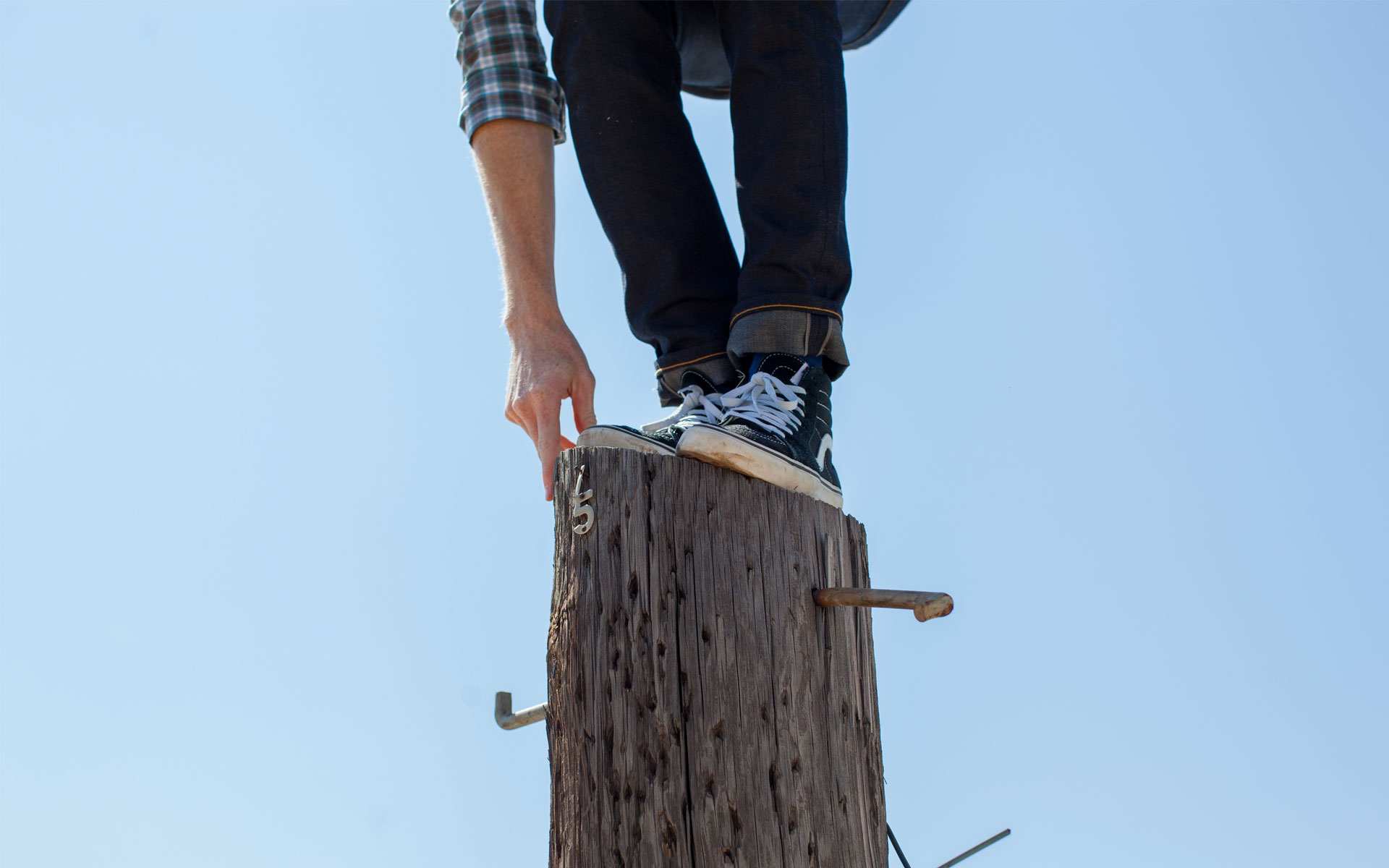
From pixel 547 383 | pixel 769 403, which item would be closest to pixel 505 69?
pixel 547 383

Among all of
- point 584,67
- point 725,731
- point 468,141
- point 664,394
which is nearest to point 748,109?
point 584,67

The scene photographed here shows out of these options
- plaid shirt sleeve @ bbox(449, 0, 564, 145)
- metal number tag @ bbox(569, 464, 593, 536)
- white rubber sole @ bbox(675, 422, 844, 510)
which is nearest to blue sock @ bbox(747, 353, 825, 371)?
white rubber sole @ bbox(675, 422, 844, 510)

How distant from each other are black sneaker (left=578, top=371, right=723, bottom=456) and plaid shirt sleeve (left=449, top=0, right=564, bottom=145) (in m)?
0.69

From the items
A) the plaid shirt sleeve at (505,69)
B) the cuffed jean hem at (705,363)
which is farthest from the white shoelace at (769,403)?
the plaid shirt sleeve at (505,69)

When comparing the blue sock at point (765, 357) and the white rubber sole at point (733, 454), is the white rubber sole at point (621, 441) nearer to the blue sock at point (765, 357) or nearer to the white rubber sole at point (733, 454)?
the white rubber sole at point (733, 454)

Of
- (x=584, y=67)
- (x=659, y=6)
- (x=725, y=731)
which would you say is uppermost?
(x=659, y=6)

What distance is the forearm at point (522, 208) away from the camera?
1.98 m

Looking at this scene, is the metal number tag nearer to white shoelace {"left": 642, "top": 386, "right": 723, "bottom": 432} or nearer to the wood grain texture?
the wood grain texture

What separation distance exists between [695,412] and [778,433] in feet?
0.61

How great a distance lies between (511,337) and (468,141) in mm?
494

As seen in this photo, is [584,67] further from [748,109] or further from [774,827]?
[774,827]

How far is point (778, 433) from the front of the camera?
1.55 m

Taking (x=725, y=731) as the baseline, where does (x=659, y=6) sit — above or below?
above

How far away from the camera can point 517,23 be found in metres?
2.19
